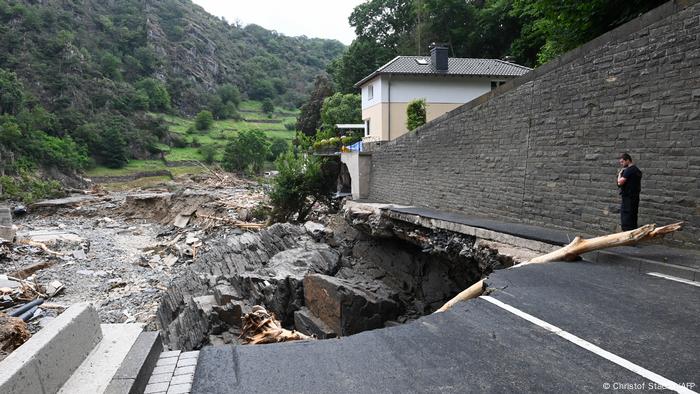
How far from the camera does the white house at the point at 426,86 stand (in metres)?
26.6

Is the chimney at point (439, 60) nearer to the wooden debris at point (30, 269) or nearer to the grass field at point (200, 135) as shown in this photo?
the wooden debris at point (30, 269)

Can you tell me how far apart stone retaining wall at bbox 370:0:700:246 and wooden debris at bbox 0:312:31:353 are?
10.0m

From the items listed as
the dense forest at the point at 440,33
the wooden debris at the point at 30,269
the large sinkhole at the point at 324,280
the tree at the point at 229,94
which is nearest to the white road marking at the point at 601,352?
the large sinkhole at the point at 324,280

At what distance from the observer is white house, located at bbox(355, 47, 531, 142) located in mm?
26625

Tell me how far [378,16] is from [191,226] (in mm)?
33640

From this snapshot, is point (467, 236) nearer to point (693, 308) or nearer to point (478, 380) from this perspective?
point (693, 308)

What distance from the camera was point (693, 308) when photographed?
15.2ft

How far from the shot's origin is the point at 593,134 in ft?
28.1

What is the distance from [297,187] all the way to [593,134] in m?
16.4

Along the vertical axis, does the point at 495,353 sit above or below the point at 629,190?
below

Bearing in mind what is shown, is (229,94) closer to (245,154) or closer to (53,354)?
(245,154)

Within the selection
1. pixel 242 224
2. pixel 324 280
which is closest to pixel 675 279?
pixel 324 280

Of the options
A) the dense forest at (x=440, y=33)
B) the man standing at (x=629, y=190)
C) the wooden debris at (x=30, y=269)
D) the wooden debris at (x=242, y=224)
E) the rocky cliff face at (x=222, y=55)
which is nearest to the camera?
the man standing at (x=629, y=190)

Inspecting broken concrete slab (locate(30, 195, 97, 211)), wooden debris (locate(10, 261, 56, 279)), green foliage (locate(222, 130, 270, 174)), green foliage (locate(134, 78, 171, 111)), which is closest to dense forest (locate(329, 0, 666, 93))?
green foliage (locate(222, 130, 270, 174))
